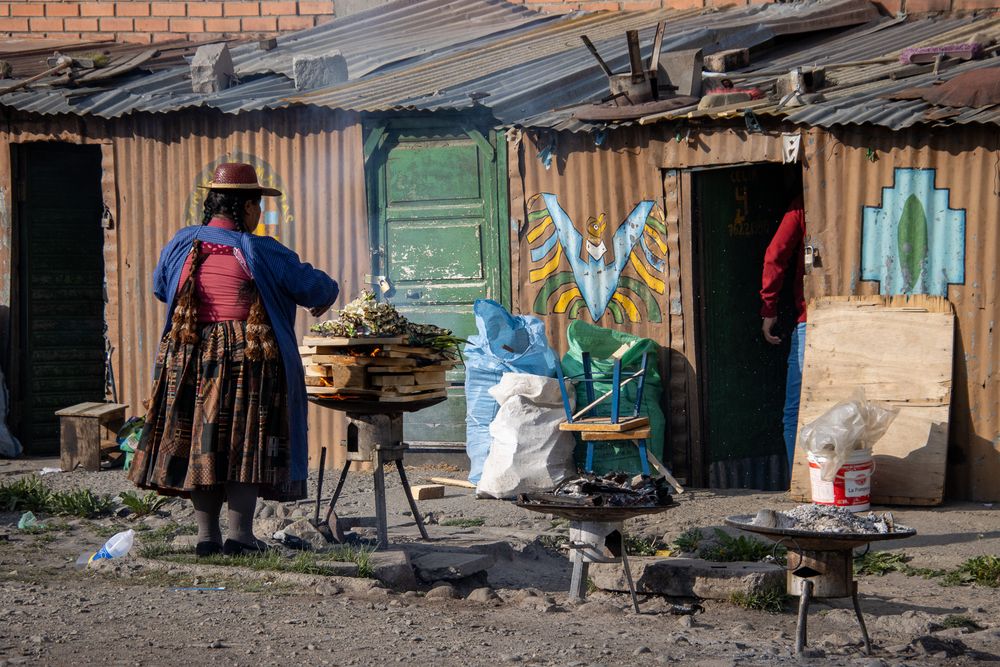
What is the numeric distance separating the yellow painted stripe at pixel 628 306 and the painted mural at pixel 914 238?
1.64m

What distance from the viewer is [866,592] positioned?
7.31 meters

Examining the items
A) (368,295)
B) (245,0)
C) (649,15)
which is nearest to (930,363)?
(368,295)

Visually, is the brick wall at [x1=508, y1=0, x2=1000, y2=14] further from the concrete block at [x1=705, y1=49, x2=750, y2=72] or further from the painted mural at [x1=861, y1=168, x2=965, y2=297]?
→ the painted mural at [x1=861, y1=168, x2=965, y2=297]

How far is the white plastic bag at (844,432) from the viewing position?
881 centimetres

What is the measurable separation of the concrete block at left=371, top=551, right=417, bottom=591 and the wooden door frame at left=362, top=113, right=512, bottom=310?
3.75 m

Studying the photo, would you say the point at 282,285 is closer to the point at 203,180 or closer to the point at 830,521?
the point at 830,521

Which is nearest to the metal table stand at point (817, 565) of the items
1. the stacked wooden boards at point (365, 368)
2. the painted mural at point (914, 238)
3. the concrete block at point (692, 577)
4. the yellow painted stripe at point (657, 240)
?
the concrete block at point (692, 577)

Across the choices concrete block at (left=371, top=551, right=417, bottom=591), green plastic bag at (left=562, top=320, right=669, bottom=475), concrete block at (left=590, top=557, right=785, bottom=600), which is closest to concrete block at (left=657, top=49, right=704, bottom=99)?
green plastic bag at (left=562, top=320, right=669, bottom=475)

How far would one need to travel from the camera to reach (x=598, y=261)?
1051 cm

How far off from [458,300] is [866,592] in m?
4.60

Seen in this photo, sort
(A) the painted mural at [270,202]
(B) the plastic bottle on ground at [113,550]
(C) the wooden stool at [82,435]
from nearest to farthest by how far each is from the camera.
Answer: (B) the plastic bottle on ground at [113,550] < (C) the wooden stool at [82,435] < (A) the painted mural at [270,202]

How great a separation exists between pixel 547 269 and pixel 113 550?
4.13 m

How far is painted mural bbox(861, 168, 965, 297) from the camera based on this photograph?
916 centimetres

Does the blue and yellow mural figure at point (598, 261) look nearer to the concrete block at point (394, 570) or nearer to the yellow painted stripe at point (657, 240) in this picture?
the yellow painted stripe at point (657, 240)
